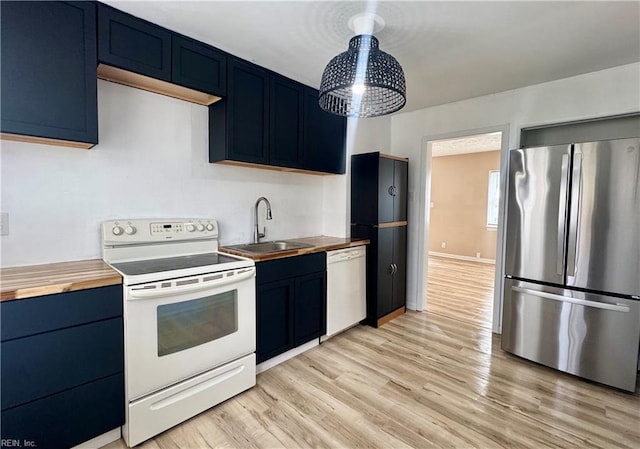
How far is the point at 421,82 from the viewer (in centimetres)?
288

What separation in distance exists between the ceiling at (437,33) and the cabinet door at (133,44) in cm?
6

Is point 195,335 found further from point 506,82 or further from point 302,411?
point 506,82

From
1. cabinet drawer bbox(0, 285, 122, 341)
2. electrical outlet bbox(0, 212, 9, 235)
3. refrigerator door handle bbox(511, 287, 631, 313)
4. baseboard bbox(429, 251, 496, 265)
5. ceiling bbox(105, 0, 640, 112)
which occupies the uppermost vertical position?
ceiling bbox(105, 0, 640, 112)

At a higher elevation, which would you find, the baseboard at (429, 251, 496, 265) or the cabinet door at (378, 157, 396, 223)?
the cabinet door at (378, 157, 396, 223)

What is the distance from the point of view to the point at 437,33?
2012 mm

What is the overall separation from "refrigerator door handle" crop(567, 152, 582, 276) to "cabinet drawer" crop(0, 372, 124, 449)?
3117 mm

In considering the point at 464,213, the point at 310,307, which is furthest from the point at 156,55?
the point at 464,213

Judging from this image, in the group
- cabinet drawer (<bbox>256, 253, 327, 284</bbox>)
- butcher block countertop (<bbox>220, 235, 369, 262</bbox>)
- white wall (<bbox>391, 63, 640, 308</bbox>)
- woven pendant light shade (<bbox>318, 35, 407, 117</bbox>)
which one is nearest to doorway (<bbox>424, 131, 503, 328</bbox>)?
white wall (<bbox>391, 63, 640, 308</bbox>)

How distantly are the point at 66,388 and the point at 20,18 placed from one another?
1823mm

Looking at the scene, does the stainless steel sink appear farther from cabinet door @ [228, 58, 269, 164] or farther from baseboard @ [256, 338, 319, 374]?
baseboard @ [256, 338, 319, 374]

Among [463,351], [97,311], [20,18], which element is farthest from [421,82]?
[97,311]

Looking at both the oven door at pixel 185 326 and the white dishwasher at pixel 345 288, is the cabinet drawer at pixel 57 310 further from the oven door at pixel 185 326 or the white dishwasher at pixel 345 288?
the white dishwasher at pixel 345 288

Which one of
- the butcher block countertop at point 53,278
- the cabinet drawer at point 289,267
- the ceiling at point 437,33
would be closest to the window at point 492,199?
the ceiling at point 437,33

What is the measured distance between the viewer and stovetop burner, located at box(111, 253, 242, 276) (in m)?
1.78
